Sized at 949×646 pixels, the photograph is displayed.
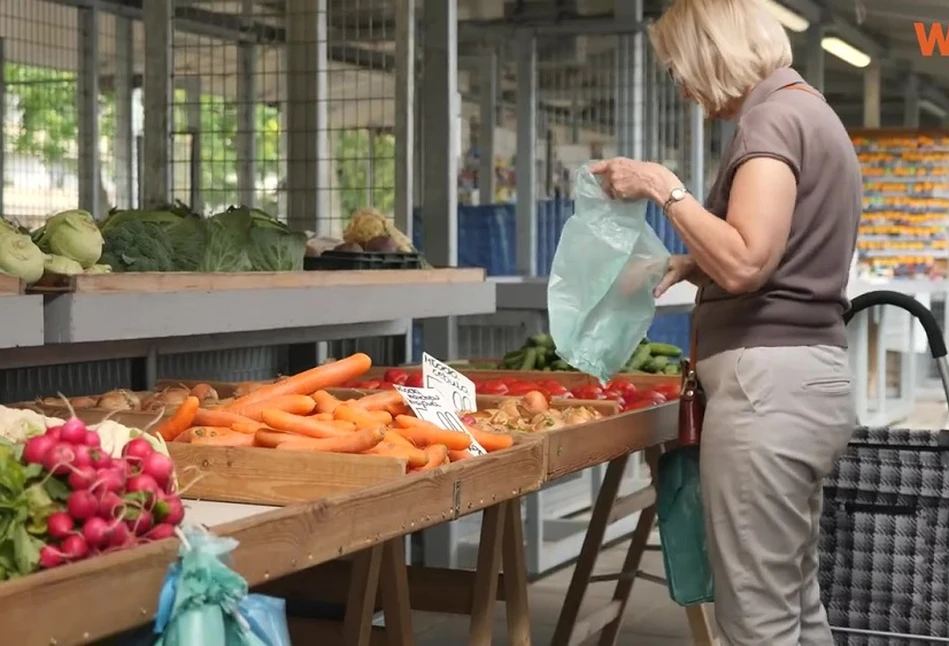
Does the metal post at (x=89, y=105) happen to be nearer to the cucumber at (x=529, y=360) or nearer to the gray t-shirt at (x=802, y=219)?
the cucumber at (x=529, y=360)

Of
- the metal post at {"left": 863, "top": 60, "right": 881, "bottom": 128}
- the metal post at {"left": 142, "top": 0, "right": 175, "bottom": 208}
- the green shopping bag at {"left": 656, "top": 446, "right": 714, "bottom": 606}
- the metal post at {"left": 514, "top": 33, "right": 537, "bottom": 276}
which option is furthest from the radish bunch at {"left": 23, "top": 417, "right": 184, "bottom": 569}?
the metal post at {"left": 863, "top": 60, "right": 881, "bottom": 128}

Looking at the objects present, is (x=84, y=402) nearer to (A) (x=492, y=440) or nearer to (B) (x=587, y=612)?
(A) (x=492, y=440)

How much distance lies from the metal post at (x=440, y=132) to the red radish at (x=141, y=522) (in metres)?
3.37

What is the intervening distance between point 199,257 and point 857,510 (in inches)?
74.2

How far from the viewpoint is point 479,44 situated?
10.4m

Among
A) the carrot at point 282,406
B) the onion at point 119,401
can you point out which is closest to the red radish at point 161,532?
the carrot at point 282,406

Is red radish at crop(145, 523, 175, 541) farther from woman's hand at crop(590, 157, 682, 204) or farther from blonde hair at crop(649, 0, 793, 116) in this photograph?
blonde hair at crop(649, 0, 793, 116)

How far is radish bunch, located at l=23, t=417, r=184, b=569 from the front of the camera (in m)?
1.71

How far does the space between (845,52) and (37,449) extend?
12686 mm

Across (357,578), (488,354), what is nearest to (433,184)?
(488,354)

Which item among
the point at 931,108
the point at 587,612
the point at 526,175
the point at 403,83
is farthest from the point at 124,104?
the point at 931,108

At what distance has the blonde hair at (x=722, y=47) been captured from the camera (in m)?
2.91

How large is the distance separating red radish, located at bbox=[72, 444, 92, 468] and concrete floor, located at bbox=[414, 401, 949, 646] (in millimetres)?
3224

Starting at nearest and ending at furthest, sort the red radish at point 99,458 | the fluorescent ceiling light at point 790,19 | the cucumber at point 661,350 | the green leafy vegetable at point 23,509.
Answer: the green leafy vegetable at point 23,509, the red radish at point 99,458, the cucumber at point 661,350, the fluorescent ceiling light at point 790,19
